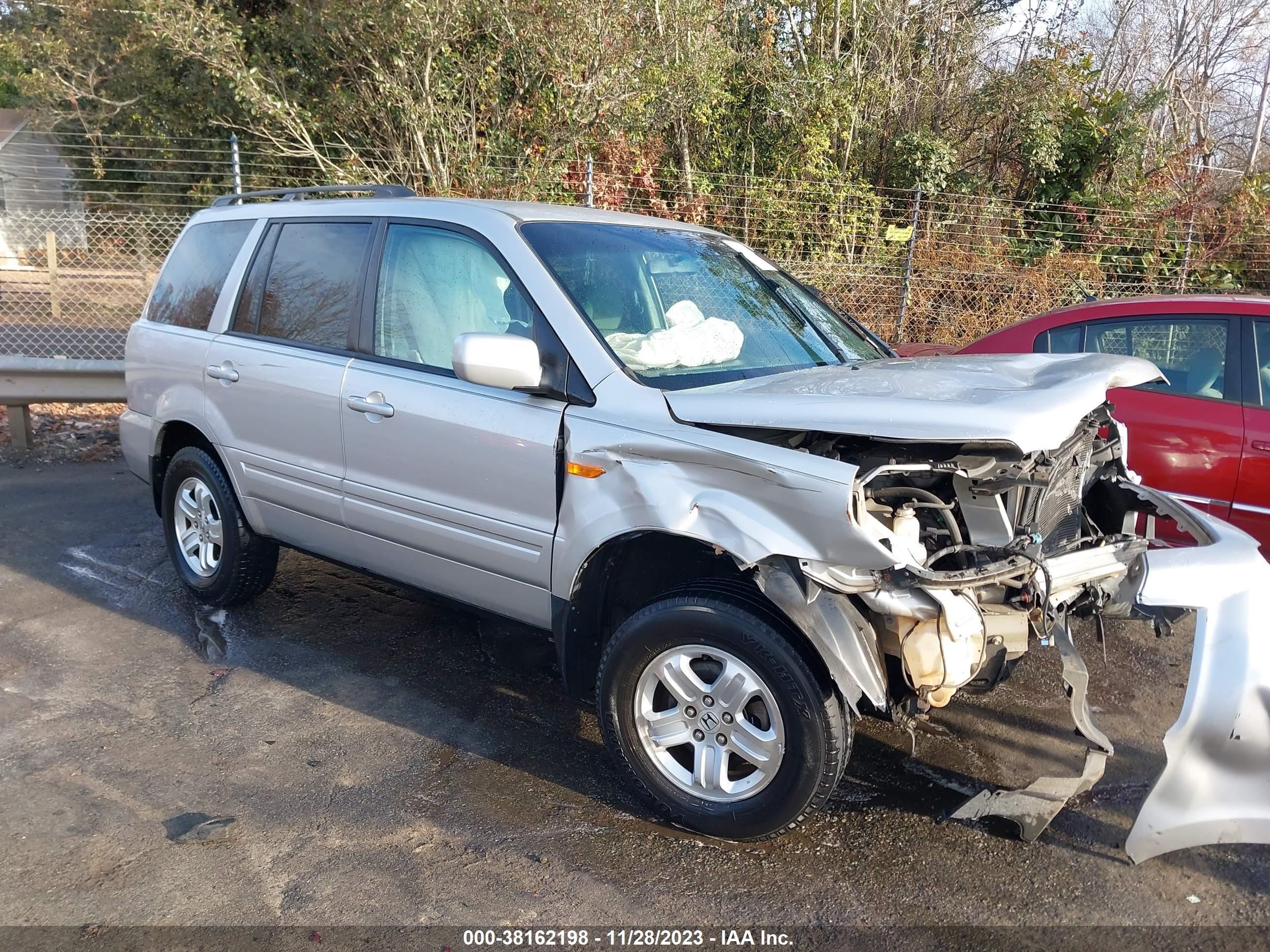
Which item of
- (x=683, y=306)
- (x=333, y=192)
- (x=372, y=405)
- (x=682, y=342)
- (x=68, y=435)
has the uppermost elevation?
(x=333, y=192)

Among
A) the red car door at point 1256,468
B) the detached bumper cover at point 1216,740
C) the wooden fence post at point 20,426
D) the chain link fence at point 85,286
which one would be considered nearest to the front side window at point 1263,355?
the red car door at point 1256,468

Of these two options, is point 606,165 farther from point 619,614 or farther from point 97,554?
point 619,614

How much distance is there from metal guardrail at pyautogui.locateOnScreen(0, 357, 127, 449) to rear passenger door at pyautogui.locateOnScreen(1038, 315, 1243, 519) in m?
7.05

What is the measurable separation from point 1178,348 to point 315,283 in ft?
13.9

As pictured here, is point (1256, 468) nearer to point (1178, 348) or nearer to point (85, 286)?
point (1178, 348)

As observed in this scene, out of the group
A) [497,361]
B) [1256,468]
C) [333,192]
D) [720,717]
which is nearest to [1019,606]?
[720,717]

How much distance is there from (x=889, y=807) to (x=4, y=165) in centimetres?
2739

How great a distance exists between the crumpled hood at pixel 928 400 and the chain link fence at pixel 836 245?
23.2ft

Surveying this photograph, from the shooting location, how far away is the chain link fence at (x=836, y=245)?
11164 mm

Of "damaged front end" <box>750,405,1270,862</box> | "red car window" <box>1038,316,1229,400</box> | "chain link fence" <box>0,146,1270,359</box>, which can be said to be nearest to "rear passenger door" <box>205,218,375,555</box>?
"damaged front end" <box>750,405,1270,862</box>

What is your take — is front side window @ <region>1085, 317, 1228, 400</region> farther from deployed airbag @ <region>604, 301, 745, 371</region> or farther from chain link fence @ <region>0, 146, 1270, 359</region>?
chain link fence @ <region>0, 146, 1270, 359</region>

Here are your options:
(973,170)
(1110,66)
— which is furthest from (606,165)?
(1110,66)

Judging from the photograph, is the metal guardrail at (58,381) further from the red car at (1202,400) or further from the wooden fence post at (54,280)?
the red car at (1202,400)

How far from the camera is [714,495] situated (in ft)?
9.68
